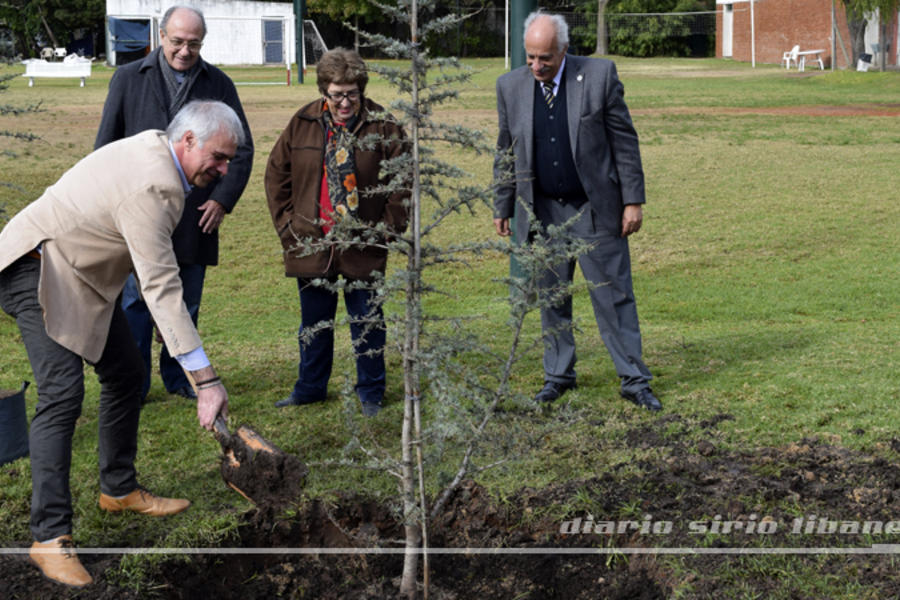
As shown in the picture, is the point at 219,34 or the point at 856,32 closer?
the point at 856,32

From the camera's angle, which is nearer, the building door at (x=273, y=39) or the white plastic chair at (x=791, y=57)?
the white plastic chair at (x=791, y=57)

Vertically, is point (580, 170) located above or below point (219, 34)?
below

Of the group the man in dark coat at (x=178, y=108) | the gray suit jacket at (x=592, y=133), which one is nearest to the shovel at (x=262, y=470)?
the man in dark coat at (x=178, y=108)

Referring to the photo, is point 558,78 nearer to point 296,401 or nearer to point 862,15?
point 296,401

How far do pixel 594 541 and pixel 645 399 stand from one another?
1.78 metres

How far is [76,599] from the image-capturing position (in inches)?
148

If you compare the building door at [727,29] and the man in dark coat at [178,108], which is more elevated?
the building door at [727,29]

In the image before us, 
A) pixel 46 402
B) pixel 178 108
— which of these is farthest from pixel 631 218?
pixel 46 402

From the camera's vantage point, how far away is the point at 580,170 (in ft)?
→ 19.0

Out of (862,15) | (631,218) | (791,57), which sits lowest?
(631,218)

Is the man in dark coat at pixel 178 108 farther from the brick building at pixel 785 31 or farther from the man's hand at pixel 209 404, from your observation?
the brick building at pixel 785 31

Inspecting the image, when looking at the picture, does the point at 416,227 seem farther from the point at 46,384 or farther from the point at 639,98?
the point at 639,98

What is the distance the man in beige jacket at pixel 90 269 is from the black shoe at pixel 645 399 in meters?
2.70

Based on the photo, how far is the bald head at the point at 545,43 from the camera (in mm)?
5539
